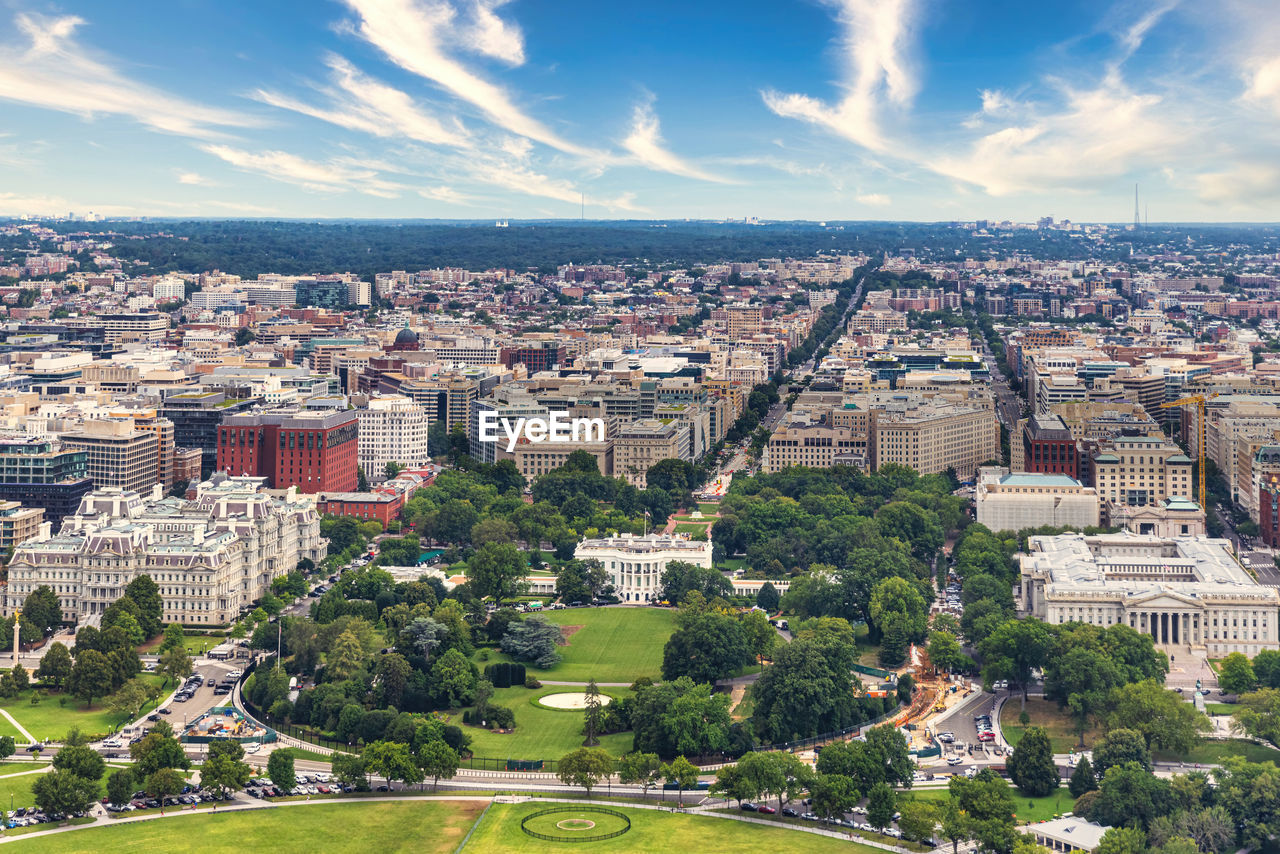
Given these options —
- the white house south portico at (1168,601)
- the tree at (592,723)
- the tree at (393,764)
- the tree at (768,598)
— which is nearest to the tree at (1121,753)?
the tree at (592,723)

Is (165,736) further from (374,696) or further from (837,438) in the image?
(837,438)

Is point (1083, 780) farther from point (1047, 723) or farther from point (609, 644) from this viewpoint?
point (609, 644)

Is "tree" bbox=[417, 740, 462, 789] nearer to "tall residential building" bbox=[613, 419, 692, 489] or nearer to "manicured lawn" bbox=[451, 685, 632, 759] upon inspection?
"manicured lawn" bbox=[451, 685, 632, 759]

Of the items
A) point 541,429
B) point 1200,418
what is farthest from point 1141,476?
point 541,429

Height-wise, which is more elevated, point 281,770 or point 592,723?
point 592,723

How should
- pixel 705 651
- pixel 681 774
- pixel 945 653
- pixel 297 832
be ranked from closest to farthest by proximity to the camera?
pixel 297 832 < pixel 681 774 < pixel 705 651 < pixel 945 653

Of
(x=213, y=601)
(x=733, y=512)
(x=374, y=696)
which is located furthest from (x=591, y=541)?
(x=374, y=696)

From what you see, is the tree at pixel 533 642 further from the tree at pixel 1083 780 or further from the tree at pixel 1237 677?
the tree at pixel 1237 677

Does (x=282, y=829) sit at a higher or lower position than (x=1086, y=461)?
lower
